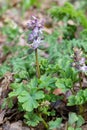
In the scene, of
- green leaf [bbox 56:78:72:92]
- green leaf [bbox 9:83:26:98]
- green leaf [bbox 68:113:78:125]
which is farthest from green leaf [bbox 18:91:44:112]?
green leaf [bbox 68:113:78:125]

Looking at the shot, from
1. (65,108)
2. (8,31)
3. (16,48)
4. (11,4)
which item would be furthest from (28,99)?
(11,4)

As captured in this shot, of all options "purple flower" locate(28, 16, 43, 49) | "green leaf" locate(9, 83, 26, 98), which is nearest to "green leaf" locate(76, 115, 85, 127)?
"green leaf" locate(9, 83, 26, 98)

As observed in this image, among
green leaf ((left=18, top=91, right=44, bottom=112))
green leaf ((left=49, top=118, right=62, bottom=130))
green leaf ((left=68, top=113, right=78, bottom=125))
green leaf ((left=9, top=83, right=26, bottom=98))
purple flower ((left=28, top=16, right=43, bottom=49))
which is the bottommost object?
green leaf ((left=49, top=118, right=62, bottom=130))

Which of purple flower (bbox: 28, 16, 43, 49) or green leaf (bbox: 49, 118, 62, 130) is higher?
purple flower (bbox: 28, 16, 43, 49)

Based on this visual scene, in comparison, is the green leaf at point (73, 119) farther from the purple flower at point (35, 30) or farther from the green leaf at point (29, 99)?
the purple flower at point (35, 30)

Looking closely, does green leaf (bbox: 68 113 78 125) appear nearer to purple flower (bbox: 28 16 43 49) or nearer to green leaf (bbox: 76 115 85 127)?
green leaf (bbox: 76 115 85 127)

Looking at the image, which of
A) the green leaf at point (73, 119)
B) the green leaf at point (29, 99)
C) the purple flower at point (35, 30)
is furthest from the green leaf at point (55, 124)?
the purple flower at point (35, 30)

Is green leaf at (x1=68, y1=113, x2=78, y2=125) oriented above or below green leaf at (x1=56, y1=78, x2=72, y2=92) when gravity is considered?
below

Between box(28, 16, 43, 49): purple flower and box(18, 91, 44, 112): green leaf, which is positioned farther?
box(28, 16, 43, 49): purple flower
